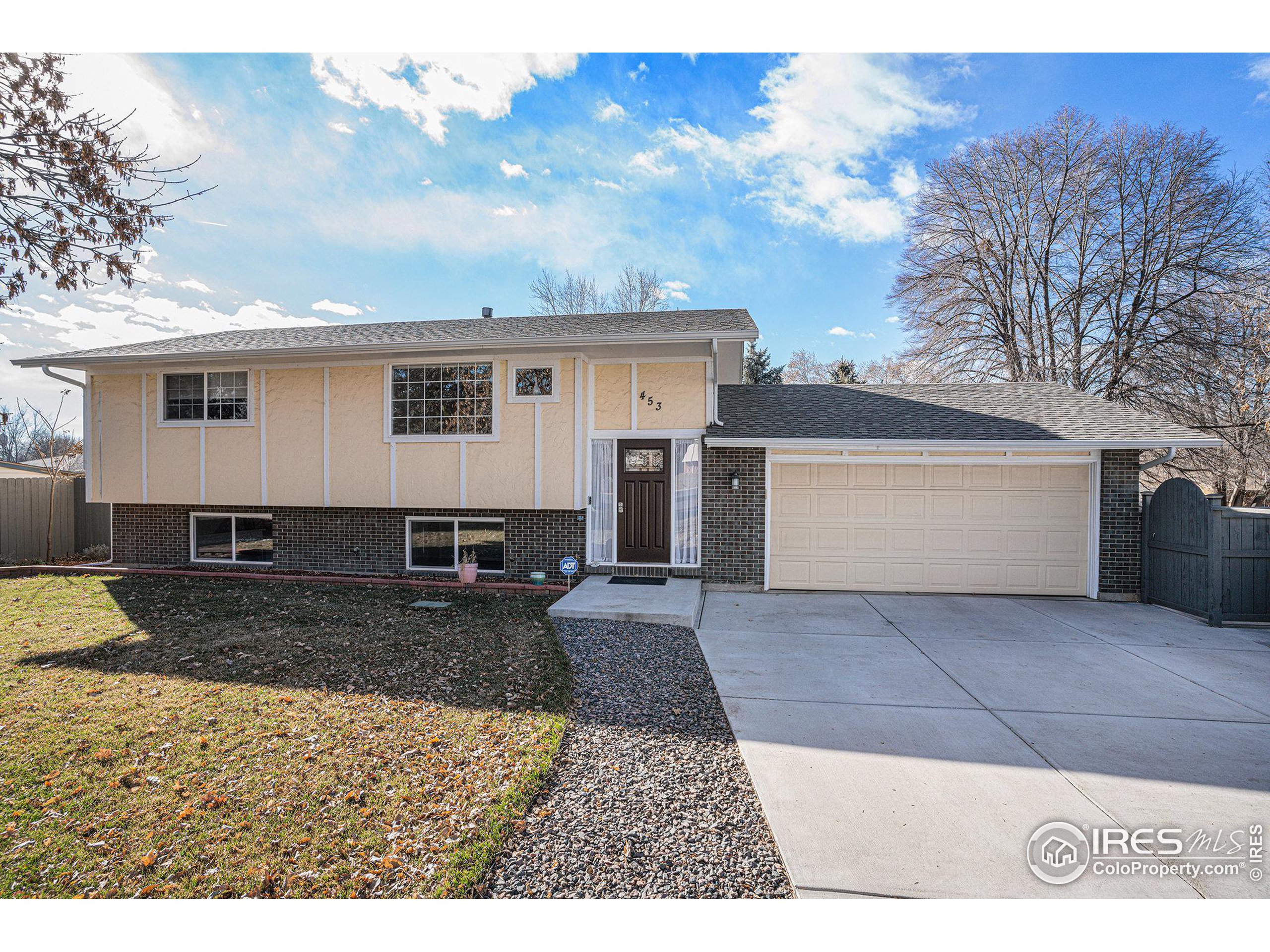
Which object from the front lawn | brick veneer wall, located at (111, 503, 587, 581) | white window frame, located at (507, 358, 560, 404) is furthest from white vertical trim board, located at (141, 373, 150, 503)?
white window frame, located at (507, 358, 560, 404)

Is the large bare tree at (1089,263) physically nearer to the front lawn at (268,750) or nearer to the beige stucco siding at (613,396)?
the beige stucco siding at (613,396)

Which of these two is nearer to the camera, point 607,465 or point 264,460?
point 607,465

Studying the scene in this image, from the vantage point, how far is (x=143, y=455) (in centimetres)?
931

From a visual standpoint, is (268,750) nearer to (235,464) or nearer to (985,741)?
(985,741)

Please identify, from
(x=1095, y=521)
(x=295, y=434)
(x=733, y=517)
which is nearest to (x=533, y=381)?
(x=733, y=517)

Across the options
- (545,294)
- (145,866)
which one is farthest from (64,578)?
(545,294)

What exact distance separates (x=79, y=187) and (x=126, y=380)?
6215 millimetres

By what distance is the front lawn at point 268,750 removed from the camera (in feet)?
7.88

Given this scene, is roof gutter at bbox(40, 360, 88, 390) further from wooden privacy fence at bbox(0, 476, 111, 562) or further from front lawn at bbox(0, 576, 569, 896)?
front lawn at bbox(0, 576, 569, 896)

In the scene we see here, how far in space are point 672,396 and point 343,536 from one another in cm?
612

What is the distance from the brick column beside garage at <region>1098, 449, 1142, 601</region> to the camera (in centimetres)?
796

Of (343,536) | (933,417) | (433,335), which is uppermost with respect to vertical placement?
(433,335)

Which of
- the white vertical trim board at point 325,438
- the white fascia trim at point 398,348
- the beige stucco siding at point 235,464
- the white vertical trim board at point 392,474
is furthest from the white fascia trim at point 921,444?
the beige stucco siding at point 235,464

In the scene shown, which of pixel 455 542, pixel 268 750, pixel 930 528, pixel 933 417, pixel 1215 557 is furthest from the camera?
pixel 933 417
